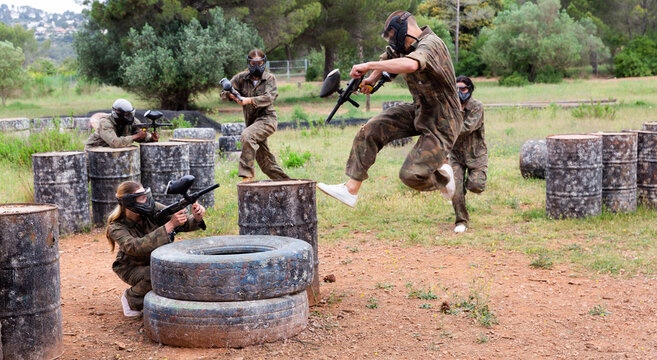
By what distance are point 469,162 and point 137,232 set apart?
16.4 feet

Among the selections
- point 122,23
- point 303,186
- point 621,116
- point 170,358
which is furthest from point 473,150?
point 122,23

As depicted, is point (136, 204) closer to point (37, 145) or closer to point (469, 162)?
point (469, 162)

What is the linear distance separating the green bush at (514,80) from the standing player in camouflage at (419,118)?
1690 inches

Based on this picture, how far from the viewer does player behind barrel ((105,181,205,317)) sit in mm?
5859

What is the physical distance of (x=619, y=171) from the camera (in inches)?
389

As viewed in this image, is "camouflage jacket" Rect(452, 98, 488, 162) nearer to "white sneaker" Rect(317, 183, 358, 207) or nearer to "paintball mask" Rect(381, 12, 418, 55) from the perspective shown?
"white sneaker" Rect(317, 183, 358, 207)

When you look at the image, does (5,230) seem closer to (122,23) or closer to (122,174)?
(122,174)

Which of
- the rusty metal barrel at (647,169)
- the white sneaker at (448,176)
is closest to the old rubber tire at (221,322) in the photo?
the white sneaker at (448,176)

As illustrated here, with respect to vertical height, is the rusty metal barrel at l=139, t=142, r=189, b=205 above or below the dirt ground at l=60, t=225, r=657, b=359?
above

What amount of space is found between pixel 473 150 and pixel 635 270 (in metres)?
2.80

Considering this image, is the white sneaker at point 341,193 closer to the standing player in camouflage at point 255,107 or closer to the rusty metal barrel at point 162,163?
the standing player in camouflage at point 255,107

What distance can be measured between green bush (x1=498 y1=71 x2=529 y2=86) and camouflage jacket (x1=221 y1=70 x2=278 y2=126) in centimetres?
4020

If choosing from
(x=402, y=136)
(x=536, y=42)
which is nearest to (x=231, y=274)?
(x=402, y=136)

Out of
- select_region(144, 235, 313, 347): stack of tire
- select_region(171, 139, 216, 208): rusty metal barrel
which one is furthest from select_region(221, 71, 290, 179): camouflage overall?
select_region(144, 235, 313, 347): stack of tire
